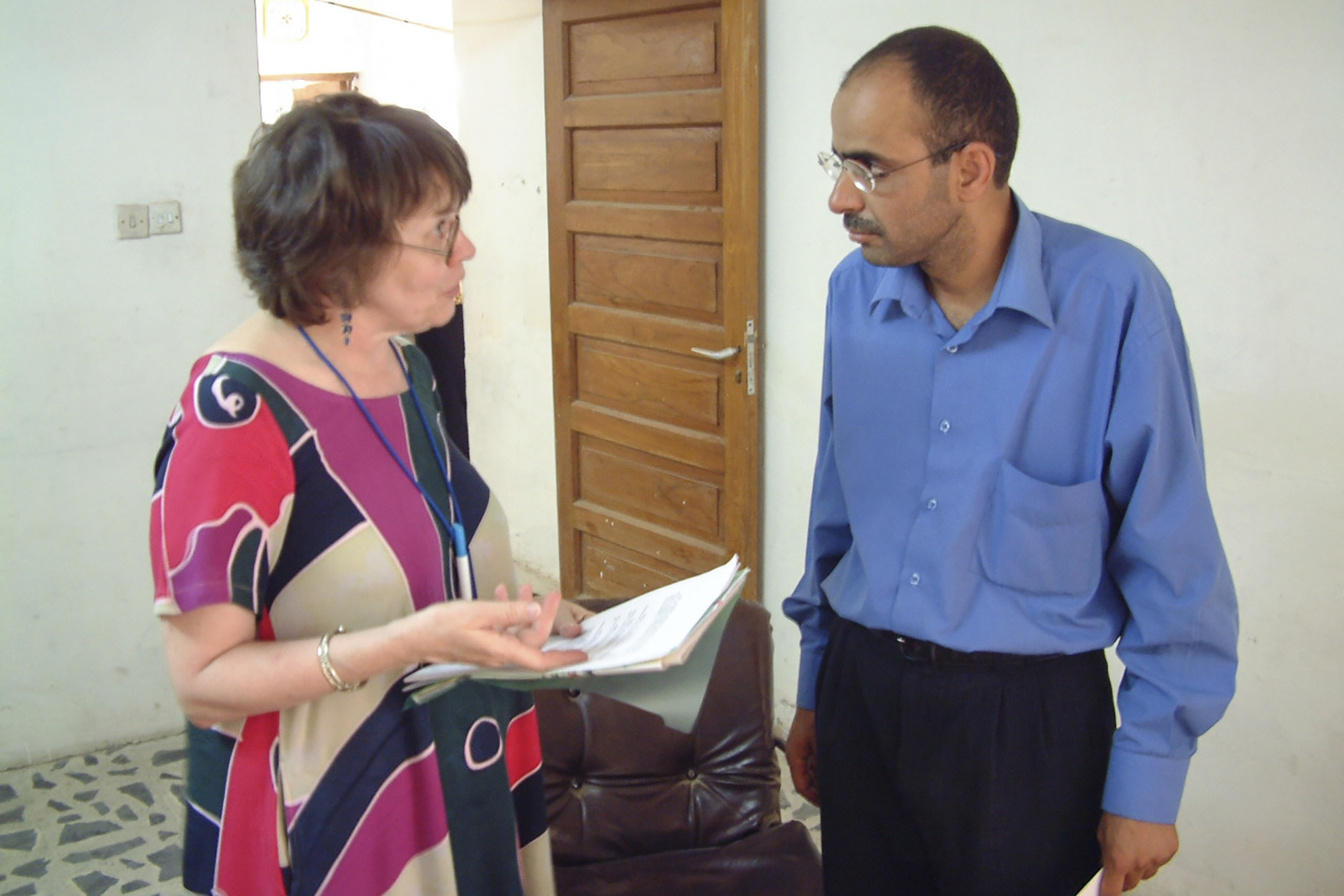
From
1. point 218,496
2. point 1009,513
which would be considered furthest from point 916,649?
point 218,496

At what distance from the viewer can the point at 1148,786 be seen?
4.07ft

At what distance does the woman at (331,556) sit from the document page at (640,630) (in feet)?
0.14

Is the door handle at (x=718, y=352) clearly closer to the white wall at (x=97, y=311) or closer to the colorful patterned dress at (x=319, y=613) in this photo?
the white wall at (x=97, y=311)

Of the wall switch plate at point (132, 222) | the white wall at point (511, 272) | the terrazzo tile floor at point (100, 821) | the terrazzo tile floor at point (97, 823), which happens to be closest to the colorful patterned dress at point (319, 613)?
the terrazzo tile floor at point (100, 821)

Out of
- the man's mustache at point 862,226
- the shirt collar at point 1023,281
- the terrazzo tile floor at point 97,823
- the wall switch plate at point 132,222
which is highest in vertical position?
the wall switch plate at point 132,222

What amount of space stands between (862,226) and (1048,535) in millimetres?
426

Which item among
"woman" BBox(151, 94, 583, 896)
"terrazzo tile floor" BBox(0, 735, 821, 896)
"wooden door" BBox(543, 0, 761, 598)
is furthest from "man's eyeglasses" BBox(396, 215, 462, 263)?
"wooden door" BBox(543, 0, 761, 598)

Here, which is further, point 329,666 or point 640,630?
point 640,630

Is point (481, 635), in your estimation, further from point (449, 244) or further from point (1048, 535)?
point (1048, 535)

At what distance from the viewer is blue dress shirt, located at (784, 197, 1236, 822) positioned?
1224mm

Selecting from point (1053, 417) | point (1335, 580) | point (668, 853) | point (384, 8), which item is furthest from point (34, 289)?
point (384, 8)

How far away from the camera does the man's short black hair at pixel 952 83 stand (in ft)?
4.21

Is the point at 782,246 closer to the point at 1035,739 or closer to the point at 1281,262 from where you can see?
the point at 1281,262

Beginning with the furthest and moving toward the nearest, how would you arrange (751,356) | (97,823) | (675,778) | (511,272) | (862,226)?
1. (511,272)
2. (751,356)
3. (97,823)
4. (675,778)
5. (862,226)
